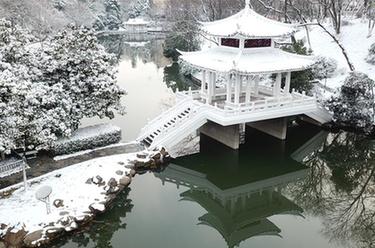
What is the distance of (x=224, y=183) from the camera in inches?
714

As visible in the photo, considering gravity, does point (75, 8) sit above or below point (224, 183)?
above

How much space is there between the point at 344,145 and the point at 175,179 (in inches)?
427

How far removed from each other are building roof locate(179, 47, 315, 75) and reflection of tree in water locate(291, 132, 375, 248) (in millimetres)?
5324

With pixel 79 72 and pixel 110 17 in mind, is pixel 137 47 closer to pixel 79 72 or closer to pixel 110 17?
pixel 110 17

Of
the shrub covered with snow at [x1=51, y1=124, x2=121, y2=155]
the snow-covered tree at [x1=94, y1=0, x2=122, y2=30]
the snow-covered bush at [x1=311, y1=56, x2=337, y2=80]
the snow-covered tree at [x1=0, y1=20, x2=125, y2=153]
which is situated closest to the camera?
the snow-covered tree at [x1=0, y1=20, x2=125, y2=153]

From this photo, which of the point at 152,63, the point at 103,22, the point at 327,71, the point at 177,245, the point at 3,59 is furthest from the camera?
the point at 103,22

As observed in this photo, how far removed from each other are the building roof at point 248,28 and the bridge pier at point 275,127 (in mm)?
4955

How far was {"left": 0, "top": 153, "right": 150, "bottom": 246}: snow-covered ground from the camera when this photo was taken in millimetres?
13117

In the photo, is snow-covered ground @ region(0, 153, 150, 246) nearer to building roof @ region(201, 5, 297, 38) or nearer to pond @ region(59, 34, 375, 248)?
pond @ region(59, 34, 375, 248)

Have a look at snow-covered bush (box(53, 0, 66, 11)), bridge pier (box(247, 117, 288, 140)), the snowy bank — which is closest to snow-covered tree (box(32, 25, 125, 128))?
the snowy bank

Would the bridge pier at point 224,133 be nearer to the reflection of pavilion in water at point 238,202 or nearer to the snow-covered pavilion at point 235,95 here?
the snow-covered pavilion at point 235,95

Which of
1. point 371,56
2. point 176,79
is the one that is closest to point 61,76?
point 176,79

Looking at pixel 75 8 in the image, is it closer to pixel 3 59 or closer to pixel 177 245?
pixel 3 59

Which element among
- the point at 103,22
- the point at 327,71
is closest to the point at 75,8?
the point at 103,22
